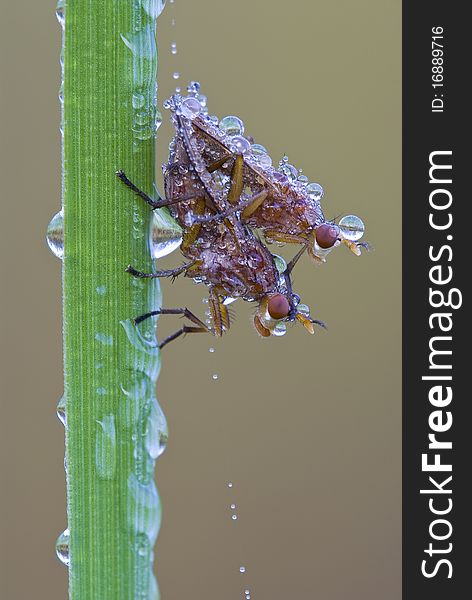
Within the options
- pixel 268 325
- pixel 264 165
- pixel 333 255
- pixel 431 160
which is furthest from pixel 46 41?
pixel 268 325

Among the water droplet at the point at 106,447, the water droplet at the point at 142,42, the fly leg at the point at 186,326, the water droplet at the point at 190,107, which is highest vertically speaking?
the water droplet at the point at 190,107

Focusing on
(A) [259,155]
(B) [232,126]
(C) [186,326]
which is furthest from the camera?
(C) [186,326]

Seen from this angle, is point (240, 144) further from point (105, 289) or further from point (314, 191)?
point (105, 289)

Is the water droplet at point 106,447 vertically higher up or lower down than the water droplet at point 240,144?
lower down

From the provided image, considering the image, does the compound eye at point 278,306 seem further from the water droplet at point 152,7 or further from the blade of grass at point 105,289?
the water droplet at point 152,7

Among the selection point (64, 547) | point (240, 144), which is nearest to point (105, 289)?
point (64, 547)

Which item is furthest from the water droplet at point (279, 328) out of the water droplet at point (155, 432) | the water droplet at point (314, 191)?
the water droplet at point (155, 432)
